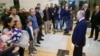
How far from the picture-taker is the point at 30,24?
17.2 feet

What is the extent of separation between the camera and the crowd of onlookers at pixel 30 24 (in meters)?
3.10

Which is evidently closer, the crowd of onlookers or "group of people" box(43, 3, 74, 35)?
the crowd of onlookers

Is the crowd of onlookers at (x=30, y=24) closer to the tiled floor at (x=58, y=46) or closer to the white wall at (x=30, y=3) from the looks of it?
the tiled floor at (x=58, y=46)

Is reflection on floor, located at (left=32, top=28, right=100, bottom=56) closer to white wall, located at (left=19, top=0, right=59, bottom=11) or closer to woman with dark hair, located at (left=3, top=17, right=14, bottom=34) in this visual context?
woman with dark hair, located at (left=3, top=17, right=14, bottom=34)

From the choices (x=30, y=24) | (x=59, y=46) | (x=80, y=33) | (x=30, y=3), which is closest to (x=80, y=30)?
(x=80, y=33)

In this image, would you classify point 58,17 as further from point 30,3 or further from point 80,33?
point 80,33

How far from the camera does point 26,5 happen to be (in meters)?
12.3

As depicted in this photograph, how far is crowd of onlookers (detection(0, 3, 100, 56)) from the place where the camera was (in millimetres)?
3102

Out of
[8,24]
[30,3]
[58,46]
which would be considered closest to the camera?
[8,24]

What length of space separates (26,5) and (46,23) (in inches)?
157

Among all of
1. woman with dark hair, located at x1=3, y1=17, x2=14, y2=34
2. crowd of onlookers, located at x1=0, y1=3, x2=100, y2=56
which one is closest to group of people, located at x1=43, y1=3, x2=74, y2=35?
crowd of onlookers, located at x1=0, y1=3, x2=100, y2=56

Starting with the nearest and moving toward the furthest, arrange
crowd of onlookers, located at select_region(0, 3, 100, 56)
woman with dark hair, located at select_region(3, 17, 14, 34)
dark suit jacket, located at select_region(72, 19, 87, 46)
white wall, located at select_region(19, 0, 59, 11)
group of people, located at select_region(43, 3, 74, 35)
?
crowd of onlookers, located at select_region(0, 3, 100, 56) → woman with dark hair, located at select_region(3, 17, 14, 34) → dark suit jacket, located at select_region(72, 19, 87, 46) → group of people, located at select_region(43, 3, 74, 35) → white wall, located at select_region(19, 0, 59, 11)

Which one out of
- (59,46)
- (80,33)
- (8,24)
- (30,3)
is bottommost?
(59,46)

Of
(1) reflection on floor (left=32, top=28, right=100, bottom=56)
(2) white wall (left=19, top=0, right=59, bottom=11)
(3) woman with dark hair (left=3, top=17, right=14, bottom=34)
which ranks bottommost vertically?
(1) reflection on floor (left=32, top=28, right=100, bottom=56)
